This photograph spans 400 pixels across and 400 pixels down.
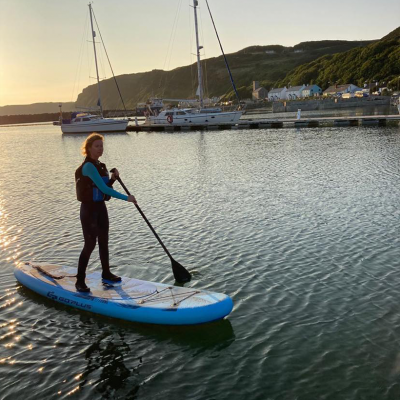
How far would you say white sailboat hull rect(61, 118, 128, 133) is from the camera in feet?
231

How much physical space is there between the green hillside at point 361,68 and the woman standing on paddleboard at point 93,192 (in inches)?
5979

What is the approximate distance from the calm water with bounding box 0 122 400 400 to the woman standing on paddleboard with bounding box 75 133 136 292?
1666 millimetres

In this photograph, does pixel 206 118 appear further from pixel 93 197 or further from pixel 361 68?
pixel 361 68

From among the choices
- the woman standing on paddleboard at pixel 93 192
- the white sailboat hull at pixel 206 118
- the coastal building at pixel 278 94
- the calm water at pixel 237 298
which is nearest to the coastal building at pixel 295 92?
the coastal building at pixel 278 94

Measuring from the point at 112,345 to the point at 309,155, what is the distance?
24622mm

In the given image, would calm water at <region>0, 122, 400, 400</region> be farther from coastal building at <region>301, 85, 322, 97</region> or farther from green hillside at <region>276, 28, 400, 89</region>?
coastal building at <region>301, 85, 322, 97</region>

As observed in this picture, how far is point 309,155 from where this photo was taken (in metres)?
28.7

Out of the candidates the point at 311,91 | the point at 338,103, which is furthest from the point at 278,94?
the point at 338,103

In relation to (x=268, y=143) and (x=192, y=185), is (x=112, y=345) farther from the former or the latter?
(x=268, y=143)

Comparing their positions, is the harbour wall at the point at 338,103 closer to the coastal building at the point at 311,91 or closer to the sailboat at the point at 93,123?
the coastal building at the point at 311,91

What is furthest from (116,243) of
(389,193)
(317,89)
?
(317,89)

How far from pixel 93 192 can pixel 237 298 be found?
364 centimetres

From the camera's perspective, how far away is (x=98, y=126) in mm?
72625

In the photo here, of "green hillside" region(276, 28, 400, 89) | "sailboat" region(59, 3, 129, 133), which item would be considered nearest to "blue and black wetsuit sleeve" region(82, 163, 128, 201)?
"sailboat" region(59, 3, 129, 133)
